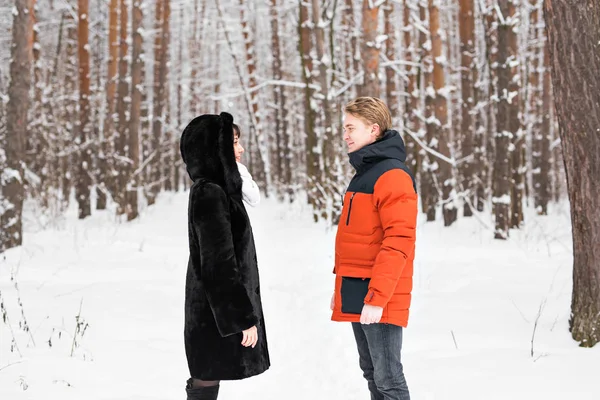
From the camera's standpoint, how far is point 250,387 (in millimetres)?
4363

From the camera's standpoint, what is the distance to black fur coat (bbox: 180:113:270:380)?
2.76 m

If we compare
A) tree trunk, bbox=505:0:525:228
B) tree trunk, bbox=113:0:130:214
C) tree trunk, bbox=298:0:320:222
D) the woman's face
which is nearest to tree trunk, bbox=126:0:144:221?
tree trunk, bbox=113:0:130:214

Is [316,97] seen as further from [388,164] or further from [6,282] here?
[388,164]

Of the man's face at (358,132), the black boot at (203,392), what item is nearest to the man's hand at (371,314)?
the man's face at (358,132)

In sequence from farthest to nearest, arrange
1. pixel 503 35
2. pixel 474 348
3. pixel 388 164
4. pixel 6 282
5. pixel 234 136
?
pixel 503 35 → pixel 6 282 → pixel 474 348 → pixel 234 136 → pixel 388 164

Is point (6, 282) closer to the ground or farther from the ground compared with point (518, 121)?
closer to the ground

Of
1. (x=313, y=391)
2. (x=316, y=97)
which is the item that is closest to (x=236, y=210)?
(x=313, y=391)

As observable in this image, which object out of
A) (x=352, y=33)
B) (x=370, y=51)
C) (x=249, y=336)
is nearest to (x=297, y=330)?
(x=249, y=336)

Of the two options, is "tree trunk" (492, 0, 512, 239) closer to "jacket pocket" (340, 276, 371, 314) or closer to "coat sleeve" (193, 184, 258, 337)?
"jacket pocket" (340, 276, 371, 314)

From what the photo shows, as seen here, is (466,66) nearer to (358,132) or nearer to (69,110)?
(358,132)

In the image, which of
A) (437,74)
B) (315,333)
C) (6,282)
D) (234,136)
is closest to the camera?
(234,136)

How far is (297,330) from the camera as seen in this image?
5.73m

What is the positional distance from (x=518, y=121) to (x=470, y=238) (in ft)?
8.59

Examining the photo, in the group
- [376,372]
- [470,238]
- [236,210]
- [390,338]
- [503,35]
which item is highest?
[503,35]
